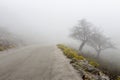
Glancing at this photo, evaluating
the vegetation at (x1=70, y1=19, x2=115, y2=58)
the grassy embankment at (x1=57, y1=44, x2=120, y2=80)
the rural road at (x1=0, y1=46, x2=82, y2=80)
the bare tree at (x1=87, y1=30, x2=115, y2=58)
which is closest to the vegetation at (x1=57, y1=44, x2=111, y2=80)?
the grassy embankment at (x1=57, y1=44, x2=120, y2=80)

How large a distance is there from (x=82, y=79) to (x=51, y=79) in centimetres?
194

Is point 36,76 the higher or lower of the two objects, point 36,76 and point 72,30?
the lower

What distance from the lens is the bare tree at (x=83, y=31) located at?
44531 millimetres

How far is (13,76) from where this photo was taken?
8.93 m

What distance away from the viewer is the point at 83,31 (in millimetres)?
44688

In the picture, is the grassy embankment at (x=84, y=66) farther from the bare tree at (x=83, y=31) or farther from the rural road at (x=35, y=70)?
the bare tree at (x=83, y=31)

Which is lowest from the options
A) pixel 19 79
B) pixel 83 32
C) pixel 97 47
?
pixel 19 79

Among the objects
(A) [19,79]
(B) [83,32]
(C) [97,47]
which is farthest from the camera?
(C) [97,47]

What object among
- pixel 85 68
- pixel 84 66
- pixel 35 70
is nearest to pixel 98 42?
pixel 84 66

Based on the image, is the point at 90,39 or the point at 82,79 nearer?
the point at 82,79

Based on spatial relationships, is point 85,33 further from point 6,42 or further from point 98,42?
point 6,42

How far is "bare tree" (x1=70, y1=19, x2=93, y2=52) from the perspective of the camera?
44.5m

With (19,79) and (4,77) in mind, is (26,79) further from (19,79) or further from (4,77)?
(4,77)

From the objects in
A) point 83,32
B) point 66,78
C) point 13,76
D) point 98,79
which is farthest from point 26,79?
point 83,32
